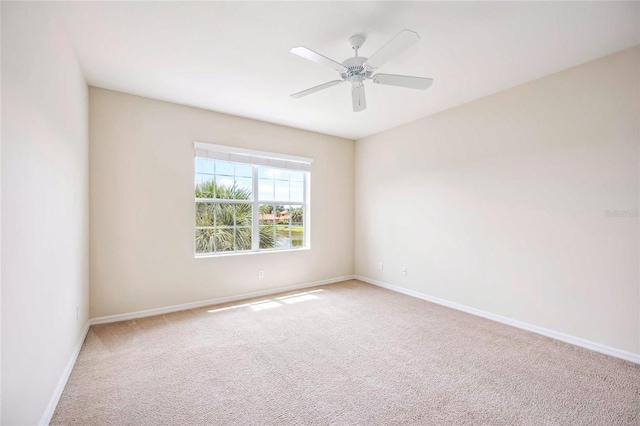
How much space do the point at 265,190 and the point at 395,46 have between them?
2.99 meters

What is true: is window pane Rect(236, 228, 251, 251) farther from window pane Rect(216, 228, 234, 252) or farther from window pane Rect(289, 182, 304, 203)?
window pane Rect(289, 182, 304, 203)

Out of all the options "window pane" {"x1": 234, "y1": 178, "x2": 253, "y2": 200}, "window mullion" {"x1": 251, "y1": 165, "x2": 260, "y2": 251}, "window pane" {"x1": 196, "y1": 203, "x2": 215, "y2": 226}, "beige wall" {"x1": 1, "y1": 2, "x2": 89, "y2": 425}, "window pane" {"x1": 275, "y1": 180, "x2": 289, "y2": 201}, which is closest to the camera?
"beige wall" {"x1": 1, "y1": 2, "x2": 89, "y2": 425}

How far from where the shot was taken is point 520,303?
3141 millimetres

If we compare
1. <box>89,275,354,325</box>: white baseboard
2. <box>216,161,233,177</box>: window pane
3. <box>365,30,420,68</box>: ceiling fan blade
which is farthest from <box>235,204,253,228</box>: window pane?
<box>365,30,420,68</box>: ceiling fan blade

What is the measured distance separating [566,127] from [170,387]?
4.10 metres

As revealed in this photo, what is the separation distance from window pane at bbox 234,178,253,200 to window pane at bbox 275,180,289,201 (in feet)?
1.48

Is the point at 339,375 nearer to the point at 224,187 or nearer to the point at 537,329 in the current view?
the point at 537,329

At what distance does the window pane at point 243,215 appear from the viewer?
421 cm

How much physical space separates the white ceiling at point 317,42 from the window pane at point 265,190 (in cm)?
135

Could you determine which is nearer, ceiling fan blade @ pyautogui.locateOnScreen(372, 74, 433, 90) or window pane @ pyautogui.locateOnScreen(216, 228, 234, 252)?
ceiling fan blade @ pyautogui.locateOnScreen(372, 74, 433, 90)

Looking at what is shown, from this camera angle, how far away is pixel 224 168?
410 cm

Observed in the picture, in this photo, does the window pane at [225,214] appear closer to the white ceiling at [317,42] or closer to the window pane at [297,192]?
the window pane at [297,192]

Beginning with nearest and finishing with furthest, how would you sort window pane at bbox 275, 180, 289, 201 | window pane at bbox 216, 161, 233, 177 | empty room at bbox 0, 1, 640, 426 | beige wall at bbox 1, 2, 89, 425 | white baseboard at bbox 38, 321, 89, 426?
beige wall at bbox 1, 2, 89, 425 < white baseboard at bbox 38, 321, 89, 426 < empty room at bbox 0, 1, 640, 426 < window pane at bbox 216, 161, 233, 177 < window pane at bbox 275, 180, 289, 201

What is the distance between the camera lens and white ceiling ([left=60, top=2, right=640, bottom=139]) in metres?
1.99
